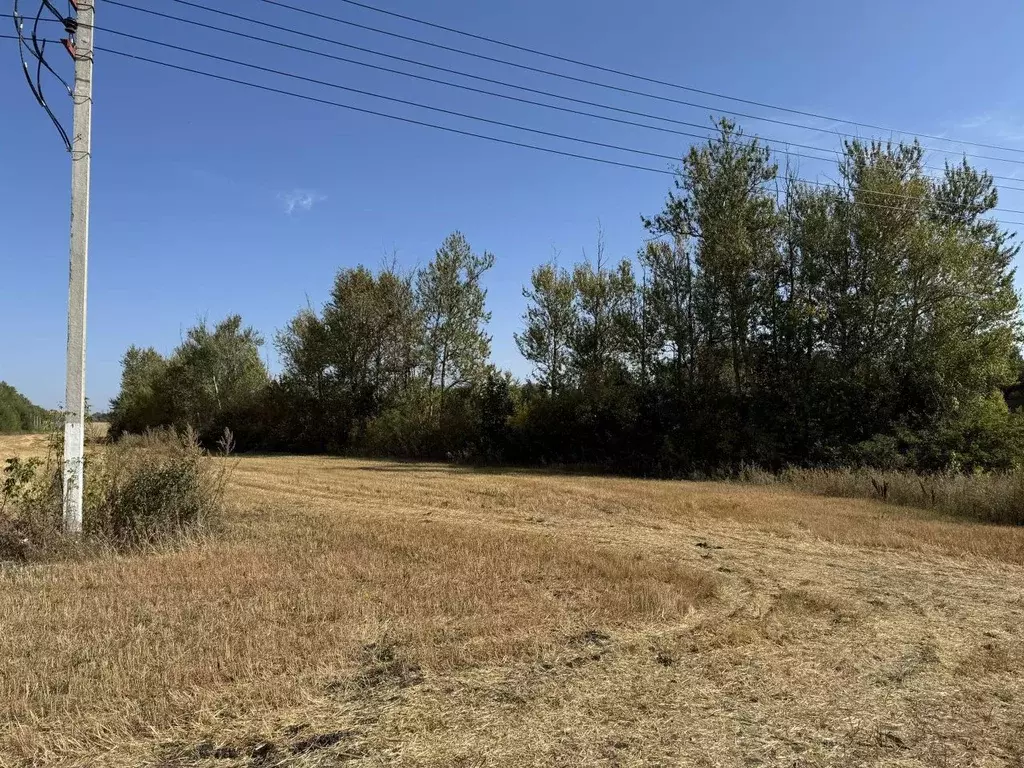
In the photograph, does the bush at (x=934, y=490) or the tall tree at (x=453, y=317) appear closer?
the bush at (x=934, y=490)

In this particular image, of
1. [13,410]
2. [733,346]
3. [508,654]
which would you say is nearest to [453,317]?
[733,346]

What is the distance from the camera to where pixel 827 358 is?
2394 cm

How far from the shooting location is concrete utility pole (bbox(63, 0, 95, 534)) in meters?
8.01

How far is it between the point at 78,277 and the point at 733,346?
22.9 meters

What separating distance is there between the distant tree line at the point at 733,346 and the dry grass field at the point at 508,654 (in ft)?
48.0

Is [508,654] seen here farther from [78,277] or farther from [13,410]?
[13,410]

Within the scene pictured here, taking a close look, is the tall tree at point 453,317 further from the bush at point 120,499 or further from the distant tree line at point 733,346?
the bush at point 120,499

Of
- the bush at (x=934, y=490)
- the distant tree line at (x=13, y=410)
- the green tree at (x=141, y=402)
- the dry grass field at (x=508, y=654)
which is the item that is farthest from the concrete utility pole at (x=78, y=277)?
the distant tree line at (x=13, y=410)

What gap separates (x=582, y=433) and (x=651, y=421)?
3176mm

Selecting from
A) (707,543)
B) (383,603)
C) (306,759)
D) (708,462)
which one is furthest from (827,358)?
(306,759)

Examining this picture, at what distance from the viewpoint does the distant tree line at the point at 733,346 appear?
22016 millimetres

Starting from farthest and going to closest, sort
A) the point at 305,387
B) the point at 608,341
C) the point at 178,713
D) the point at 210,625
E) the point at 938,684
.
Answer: the point at 305,387 < the point at 608,341 < the point at 210,625 < the point at 938,684 < the point at 178,713

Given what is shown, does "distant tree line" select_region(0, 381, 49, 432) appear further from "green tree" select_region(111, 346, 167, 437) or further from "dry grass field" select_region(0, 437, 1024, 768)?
"dry grass field" select_region(0, 437, 1024, 768)

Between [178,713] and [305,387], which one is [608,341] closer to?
[305,387]
